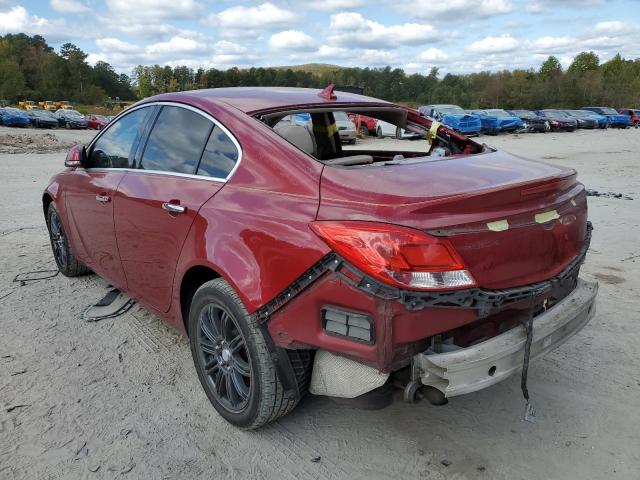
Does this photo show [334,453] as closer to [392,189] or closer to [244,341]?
[244,341]

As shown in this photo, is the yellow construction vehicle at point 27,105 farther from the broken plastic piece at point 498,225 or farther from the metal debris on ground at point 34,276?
the broken plastic piece at point 498,225

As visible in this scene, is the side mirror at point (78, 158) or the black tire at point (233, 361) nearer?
the black tire at point (233, 361)

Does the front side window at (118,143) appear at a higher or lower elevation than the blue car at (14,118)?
higher

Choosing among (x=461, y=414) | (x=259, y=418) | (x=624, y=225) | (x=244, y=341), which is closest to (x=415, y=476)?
(x=461, y=414)

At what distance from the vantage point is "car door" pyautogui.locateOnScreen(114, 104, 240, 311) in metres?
2.85

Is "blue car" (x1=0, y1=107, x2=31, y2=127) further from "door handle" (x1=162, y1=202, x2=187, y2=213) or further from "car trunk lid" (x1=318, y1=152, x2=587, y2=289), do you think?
"car trunk lid" (x1=318, y1=152, x2=587, y2=289)

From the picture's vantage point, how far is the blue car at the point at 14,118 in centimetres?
3712

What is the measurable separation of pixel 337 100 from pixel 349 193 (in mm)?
1330

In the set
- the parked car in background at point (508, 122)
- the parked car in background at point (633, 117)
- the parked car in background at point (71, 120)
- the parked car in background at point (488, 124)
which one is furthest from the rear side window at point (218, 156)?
the parked car in background at point (633, 117)

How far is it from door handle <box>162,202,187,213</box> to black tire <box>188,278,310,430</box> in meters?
0.43

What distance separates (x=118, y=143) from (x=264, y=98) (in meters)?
1.33

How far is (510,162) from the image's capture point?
2900 millimetres

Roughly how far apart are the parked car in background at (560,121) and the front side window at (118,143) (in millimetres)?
31820

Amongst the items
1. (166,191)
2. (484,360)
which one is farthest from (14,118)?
(484,360)
